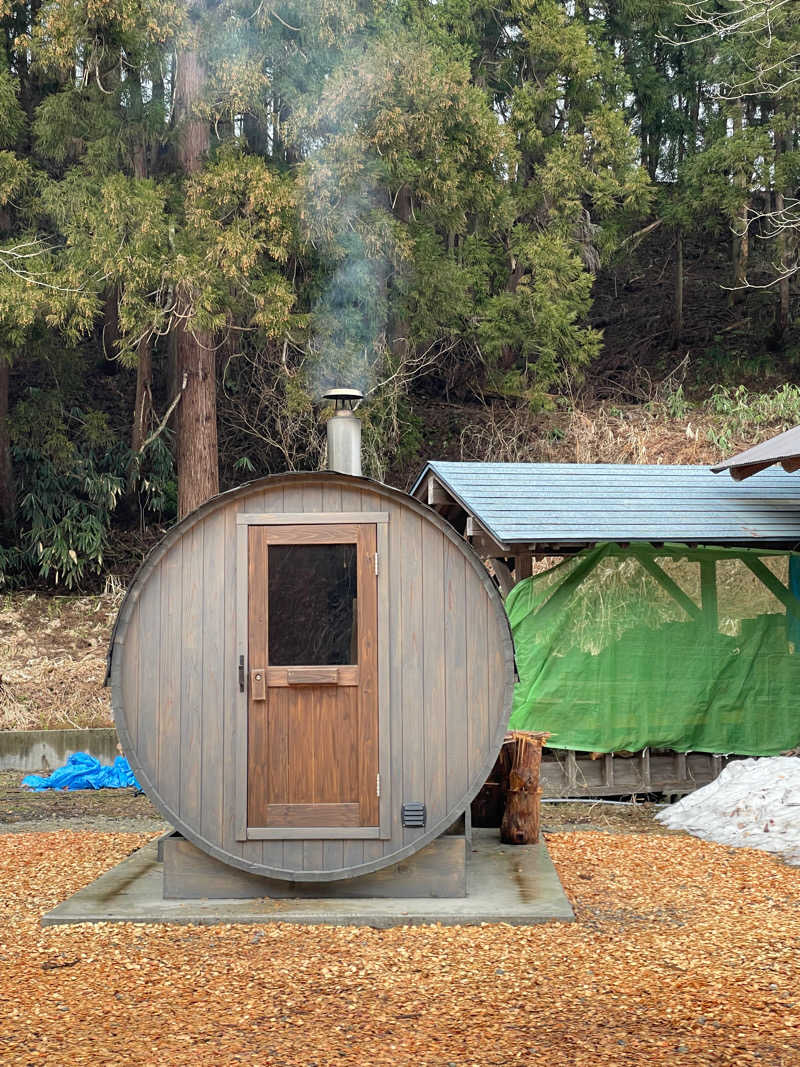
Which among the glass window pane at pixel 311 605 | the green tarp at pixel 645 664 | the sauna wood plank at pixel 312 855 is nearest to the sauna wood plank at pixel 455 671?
the glass window pane at pixel 311 605

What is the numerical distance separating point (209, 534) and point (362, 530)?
751 mm

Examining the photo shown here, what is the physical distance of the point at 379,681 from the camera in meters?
5.36

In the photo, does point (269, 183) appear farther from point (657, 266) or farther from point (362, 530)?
point (657, 266)

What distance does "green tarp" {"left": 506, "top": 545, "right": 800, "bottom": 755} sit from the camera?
880 centimetres

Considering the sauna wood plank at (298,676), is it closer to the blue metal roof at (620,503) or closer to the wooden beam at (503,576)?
the blue metal roof at (620,503)

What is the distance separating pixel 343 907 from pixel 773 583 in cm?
540

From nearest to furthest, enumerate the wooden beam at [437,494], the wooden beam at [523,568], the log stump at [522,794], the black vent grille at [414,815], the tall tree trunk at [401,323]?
the black vent grille at [414,815], the log stump at [522,794], the wooden beam at [523,568], the wooden beam at [437,494], the tall tree trunk at [401,323]

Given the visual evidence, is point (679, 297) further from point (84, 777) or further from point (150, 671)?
point (150, 671)

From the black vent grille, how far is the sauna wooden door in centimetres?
14

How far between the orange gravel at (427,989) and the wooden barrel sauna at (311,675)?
54 cm

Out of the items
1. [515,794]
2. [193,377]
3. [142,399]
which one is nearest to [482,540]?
[515,794]

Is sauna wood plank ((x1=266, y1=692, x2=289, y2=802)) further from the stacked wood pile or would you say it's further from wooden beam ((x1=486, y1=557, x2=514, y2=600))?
wooden beam ((x1=486, y1=557, x2=514, y2=600))

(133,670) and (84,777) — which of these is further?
(84,777)

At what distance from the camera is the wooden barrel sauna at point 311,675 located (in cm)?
530
